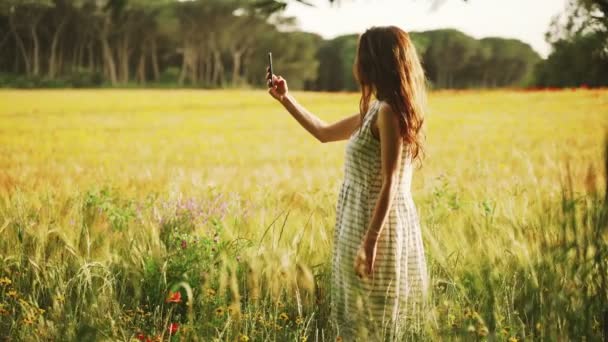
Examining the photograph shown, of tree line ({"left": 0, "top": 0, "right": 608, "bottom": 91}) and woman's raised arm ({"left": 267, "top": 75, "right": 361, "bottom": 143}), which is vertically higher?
tree line ({"left": 0, "top": 0, "right": 608, "bottom": 91})

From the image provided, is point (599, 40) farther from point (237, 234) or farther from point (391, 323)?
point (237, 234)

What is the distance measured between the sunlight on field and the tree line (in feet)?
1.89

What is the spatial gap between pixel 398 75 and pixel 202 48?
11460mm

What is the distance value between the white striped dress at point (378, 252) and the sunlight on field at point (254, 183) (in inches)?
5.6

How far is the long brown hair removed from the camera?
1860mm

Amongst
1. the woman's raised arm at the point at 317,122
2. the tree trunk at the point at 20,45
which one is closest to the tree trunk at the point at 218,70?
the tree trunk at the point at 20,45

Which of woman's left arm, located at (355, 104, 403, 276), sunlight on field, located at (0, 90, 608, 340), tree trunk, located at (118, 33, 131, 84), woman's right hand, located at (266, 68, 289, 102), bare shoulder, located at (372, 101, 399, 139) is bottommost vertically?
sunlight on field, located at (0, 90, 608, 340)

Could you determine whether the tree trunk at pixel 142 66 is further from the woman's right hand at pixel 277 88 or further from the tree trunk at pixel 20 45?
the woman's right hand at pixel 277 88

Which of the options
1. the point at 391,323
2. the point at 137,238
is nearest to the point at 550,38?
the point at 391,323

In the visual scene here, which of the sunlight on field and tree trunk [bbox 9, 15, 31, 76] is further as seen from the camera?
tree trunk [bbox 9, 15, 31, 76]

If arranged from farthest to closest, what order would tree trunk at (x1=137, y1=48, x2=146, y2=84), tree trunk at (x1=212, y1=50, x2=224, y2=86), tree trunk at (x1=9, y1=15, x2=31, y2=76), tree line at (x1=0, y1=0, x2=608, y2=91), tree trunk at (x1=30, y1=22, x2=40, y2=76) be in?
tree trunk at (x1=212, y1=50, x2=224, y2=86) < tree trunk at (x1=137, y1=48, x2=146, y2=84) < tree trunk at (x1=30, y1=22, x2=40, y2=76) < tree trunk at (x1=9, y1=15, x2=31, y2=76) < tree line at (x1=0, y1=0, x2=608, y2=91)

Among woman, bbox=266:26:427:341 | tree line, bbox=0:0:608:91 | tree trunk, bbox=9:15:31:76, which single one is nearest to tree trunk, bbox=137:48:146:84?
tree line, bbox=0:0:608:91

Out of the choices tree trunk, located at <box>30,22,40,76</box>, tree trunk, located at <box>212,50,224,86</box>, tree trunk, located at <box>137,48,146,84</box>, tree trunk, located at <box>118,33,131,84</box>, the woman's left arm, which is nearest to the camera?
the woman's left arm

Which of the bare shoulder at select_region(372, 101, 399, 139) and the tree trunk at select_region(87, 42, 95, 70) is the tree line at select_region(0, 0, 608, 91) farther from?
the bare shoulder at select_region(372, 101, 399, 139)
